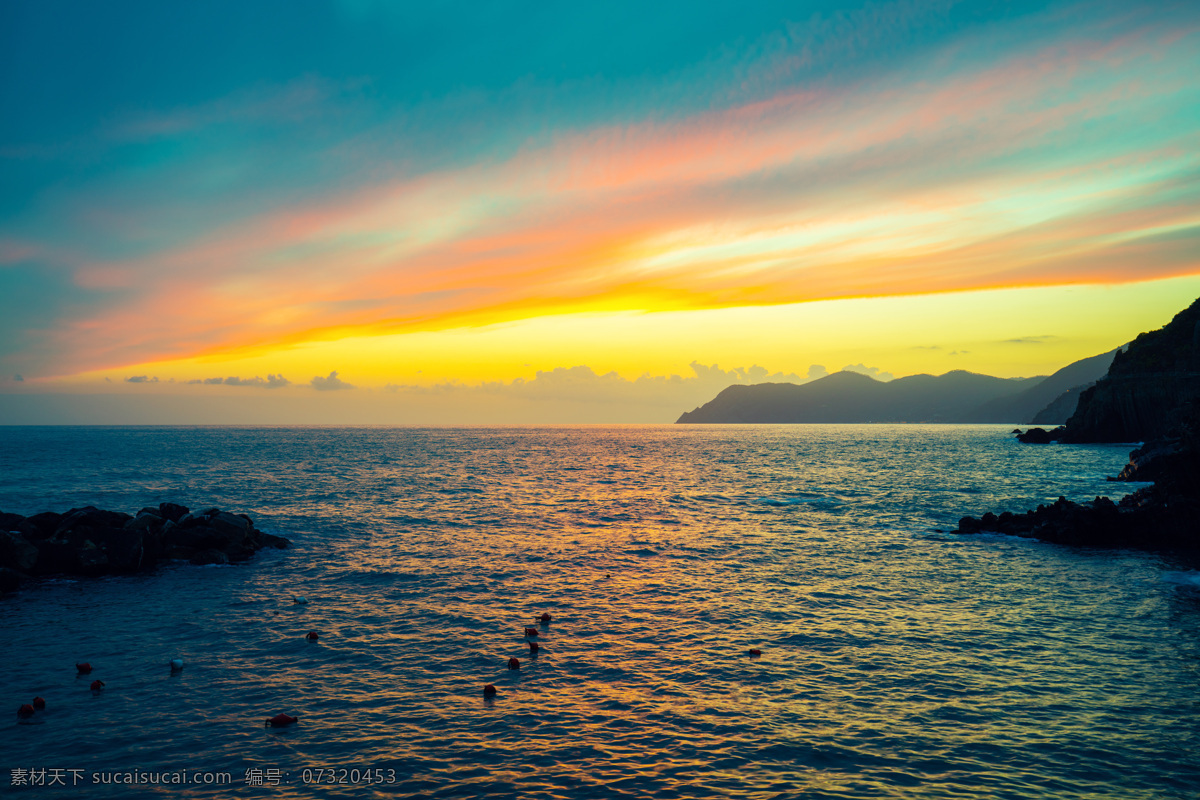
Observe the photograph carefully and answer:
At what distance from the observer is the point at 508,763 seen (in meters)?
14.1

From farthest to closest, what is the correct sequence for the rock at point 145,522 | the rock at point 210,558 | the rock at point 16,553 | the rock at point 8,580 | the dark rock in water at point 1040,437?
the dark rock in water at point 1040,437
the rock at point 145,522
the rock at point 210,558
the rock at point 16,553
the rock at point 8,580

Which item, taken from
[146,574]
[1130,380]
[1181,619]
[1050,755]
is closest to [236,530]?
[146,574]

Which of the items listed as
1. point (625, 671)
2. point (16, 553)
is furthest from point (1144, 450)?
point (16, 553)

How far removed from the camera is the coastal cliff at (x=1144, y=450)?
3950 centimetres

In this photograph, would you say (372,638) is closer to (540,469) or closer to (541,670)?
(541,670)

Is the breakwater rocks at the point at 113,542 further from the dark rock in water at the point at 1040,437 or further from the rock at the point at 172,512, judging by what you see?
the dark rock in water at the point at 1040,437

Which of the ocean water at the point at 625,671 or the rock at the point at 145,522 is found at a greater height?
the rock at the point at 145,522

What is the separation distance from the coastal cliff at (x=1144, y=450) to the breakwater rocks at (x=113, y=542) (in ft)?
164

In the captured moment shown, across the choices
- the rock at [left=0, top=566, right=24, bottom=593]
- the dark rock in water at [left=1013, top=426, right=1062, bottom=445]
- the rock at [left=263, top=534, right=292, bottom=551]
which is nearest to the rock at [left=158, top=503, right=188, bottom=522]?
the rock at [left=263, top=534, right=292, bottom=551]

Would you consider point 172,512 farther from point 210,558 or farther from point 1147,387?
point 1147,387

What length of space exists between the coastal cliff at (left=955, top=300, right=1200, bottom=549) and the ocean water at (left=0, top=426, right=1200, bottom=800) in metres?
4.33

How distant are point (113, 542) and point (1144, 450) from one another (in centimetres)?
10648

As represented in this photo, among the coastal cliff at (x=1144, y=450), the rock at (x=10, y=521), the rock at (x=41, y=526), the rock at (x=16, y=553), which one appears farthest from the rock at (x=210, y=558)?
the coastal cliff at (x=1144, y=450)

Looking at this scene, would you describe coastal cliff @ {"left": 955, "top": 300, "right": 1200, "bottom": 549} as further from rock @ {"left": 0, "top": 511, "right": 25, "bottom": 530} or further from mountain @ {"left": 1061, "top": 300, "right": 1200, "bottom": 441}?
rock @ {"left": 0, "top": 511, "right": 25, "bottom": 530}
